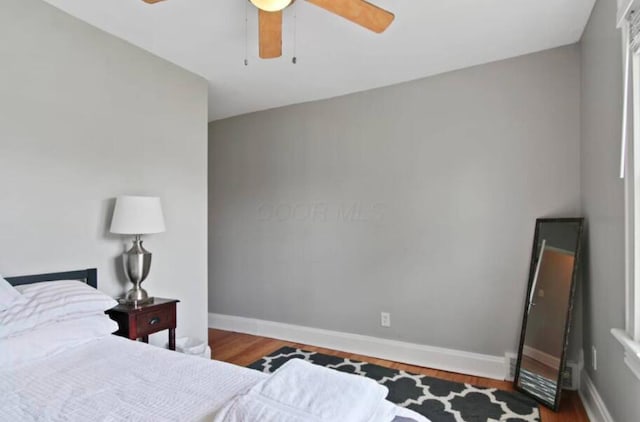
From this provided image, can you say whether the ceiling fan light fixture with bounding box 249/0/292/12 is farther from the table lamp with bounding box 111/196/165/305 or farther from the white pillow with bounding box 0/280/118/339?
the white pillow with bounding box 0/280/118/339

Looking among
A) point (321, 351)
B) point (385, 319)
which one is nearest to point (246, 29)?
point (385, 319)

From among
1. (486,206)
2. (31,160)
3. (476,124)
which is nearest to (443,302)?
(486,206)

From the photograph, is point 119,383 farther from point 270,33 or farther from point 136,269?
point 270,33

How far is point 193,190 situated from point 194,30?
4.09 feet

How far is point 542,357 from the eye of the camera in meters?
2.44

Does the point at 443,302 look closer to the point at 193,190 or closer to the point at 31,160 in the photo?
the point at 193,190

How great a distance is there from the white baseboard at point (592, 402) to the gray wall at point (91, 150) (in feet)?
9.16

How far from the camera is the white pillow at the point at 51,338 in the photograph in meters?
1.49

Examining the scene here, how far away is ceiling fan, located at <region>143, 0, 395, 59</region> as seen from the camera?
168cm

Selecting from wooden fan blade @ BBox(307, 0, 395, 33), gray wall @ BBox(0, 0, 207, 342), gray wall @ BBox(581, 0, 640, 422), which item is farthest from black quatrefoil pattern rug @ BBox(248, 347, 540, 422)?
wooden fan blade @ BBox(307, 0, 395, 33)

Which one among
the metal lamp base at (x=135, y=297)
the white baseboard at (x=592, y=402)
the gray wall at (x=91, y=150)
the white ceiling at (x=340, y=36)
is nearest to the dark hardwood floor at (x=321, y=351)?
the white baseboard at (x=592, y=402)

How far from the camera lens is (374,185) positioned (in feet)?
10.9

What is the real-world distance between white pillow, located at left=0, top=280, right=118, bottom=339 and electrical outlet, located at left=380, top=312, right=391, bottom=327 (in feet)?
7.09

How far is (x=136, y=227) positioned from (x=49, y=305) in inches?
26.0
